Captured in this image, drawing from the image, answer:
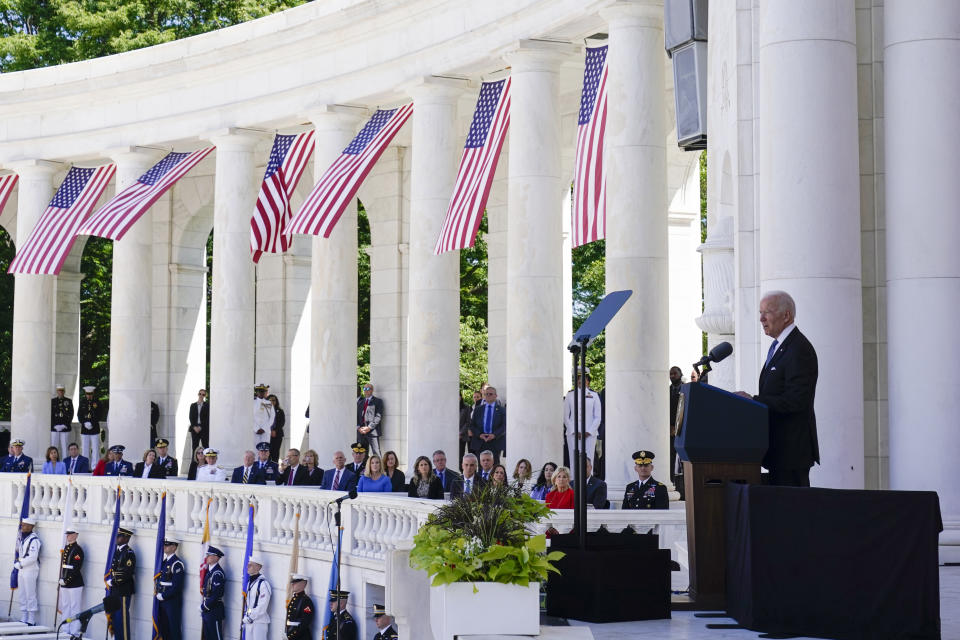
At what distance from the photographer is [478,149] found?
48.5 meters

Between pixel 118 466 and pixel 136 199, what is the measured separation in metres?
11.4

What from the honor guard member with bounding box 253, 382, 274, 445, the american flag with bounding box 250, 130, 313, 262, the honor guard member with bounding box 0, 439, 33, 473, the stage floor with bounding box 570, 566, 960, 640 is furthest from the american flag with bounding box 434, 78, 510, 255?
the stage floor with bounding box 570, 566, 960, 640

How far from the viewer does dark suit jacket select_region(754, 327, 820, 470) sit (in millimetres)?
18328

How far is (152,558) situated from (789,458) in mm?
35128

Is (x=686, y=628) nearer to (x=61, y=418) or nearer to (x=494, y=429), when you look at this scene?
(x=494, y=429)

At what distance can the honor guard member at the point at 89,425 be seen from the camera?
229ft

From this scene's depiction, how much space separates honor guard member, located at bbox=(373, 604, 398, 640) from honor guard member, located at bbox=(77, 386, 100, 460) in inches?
1401

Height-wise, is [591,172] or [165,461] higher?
[591,172]

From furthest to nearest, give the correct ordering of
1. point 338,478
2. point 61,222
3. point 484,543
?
point 61,222
point 338,478
point 484,543

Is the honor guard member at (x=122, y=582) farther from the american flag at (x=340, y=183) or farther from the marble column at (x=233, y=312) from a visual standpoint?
the american flag at (x=340, y=183)

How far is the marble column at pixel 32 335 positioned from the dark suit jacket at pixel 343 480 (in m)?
24.5

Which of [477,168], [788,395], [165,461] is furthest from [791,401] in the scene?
[165,461]

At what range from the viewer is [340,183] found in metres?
51.5

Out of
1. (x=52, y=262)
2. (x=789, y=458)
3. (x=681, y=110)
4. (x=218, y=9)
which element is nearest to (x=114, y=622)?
(x=52, y=262)
